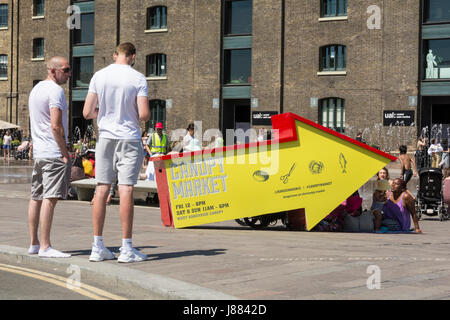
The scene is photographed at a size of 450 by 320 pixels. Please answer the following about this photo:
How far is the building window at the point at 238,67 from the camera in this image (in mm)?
40562

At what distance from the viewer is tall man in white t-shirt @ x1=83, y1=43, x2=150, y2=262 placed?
715 centimetres

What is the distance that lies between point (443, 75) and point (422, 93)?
1286 mm

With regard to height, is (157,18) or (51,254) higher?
(157,18)

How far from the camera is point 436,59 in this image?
117ft

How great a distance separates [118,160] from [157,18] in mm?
36926

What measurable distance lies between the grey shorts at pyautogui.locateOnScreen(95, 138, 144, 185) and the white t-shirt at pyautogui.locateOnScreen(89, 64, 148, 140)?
0.07 m

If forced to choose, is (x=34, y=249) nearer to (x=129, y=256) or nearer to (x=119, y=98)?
(x=129, y=256)

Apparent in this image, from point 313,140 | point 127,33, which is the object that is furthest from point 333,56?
point 313,140

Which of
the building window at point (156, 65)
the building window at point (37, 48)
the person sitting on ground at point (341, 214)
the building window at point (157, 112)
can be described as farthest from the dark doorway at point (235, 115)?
the person sitting on ground at point (341, 214)

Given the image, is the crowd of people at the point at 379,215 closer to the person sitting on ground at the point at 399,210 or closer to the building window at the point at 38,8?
the person sitting on ground at the point at 399,210

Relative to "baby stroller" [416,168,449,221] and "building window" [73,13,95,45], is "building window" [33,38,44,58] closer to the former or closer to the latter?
"building window" [73,13,95,45]

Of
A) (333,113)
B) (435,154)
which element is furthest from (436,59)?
(435,154)

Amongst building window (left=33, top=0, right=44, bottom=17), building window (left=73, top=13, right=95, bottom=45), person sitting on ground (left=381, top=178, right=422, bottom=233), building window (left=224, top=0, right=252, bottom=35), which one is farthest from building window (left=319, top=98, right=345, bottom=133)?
person sitting on ground (left=381, top=178, right=422, bottom=233)
